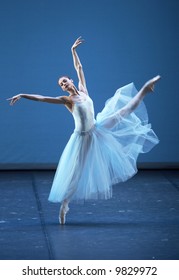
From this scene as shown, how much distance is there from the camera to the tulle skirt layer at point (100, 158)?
677cm

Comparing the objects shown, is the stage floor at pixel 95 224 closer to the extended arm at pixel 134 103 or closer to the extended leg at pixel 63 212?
the extended leg at pixel 63 212

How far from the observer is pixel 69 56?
9336 millimetres

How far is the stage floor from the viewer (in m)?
5.98

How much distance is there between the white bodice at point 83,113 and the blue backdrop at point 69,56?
2510 millimetres

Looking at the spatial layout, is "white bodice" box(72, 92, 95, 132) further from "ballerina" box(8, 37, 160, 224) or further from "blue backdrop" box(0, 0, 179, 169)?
"blue backdrop" box(0, 0, 179, 169)

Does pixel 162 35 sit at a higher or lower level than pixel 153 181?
higher

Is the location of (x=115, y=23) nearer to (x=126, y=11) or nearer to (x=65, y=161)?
(x=126, y=11)

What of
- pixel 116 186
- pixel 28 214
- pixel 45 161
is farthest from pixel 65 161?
pixel 45 161

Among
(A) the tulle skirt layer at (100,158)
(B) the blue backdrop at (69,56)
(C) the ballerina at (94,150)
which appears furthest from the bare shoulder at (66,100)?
(B) the blue backdrop at (69,56)

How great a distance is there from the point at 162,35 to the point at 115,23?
0.49m

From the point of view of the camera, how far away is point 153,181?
8898 mm

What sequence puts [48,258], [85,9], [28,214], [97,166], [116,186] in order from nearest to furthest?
[48,258] → [97,166] → [28,214] → [116,186] → [85,9]

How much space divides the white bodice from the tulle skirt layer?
0.14ft

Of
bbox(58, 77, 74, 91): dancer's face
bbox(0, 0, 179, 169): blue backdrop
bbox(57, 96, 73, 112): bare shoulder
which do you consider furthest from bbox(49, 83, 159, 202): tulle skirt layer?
bbox(0, 0, 179, 169): blue backdrop
